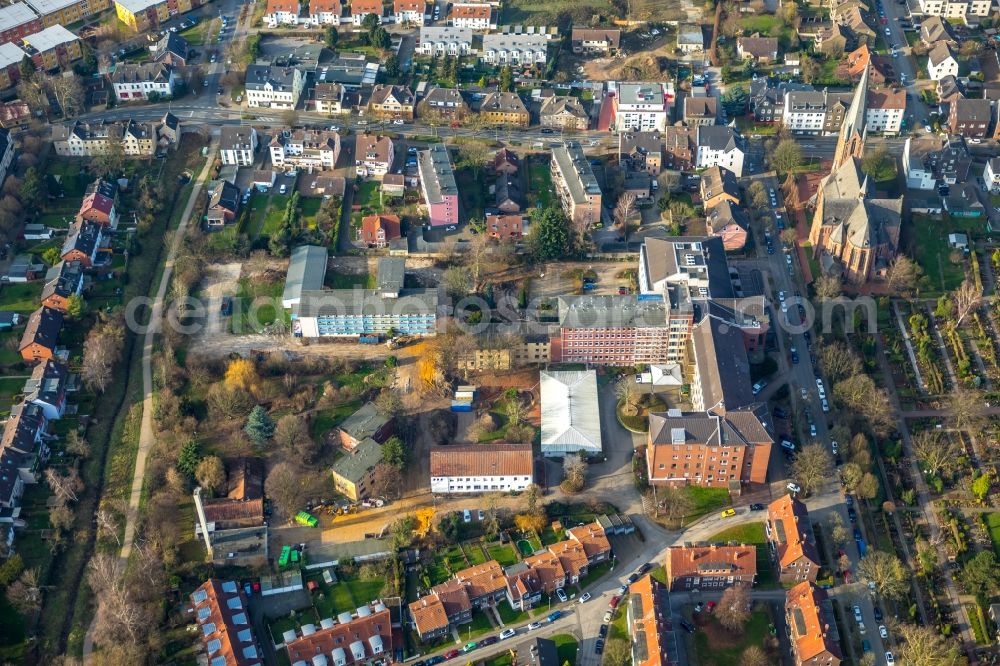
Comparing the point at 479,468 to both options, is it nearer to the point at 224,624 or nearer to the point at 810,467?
the point at 224,624

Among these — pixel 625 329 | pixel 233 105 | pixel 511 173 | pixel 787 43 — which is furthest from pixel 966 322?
pixel 233 105

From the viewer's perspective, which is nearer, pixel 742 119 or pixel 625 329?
pixel 625 329

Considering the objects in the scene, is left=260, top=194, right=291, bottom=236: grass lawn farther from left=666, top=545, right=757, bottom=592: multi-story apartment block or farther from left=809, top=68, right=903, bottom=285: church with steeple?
left=666, top=545, right=757, bottom=592: multi-story apartment block

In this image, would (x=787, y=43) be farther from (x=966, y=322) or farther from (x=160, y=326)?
(x=160, y=326)

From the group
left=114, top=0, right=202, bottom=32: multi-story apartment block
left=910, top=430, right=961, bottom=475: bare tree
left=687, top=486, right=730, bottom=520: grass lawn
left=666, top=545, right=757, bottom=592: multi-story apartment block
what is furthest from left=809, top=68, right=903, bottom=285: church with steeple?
left=114, top=0, right=202, bottom=32: multi-story apartment block

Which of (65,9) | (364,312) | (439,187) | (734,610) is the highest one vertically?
(65,9)

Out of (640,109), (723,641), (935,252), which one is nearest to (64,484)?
(723,641)
